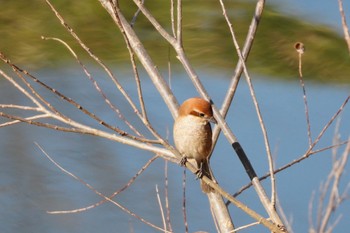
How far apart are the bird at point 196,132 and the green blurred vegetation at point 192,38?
2.56m

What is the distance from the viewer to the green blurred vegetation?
17.9ft

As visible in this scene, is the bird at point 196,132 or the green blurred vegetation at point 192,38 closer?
the bird at point 196,132

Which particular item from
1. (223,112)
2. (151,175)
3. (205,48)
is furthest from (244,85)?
(223,112)

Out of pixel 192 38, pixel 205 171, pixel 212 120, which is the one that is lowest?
pixel 205 171

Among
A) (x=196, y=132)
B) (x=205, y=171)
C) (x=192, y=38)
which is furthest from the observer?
(x=192, y=38)

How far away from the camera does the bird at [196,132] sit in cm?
251

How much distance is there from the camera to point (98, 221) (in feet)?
13.2

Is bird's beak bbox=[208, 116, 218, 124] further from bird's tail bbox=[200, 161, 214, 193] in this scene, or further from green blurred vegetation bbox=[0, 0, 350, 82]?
green blurred vegetation bbox=[0, 0, 350, 82]

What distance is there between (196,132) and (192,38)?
3.02 m

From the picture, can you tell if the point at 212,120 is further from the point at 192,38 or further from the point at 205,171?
the point at 192,38

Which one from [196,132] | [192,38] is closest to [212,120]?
[196,132]

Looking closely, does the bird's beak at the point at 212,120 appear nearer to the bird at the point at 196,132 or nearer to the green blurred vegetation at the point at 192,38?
the bird at the point at 196,132

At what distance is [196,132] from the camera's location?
106 inches

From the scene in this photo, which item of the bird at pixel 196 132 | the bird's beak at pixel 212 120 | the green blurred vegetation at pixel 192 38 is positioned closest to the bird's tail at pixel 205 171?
the bird at pixel 196 132
